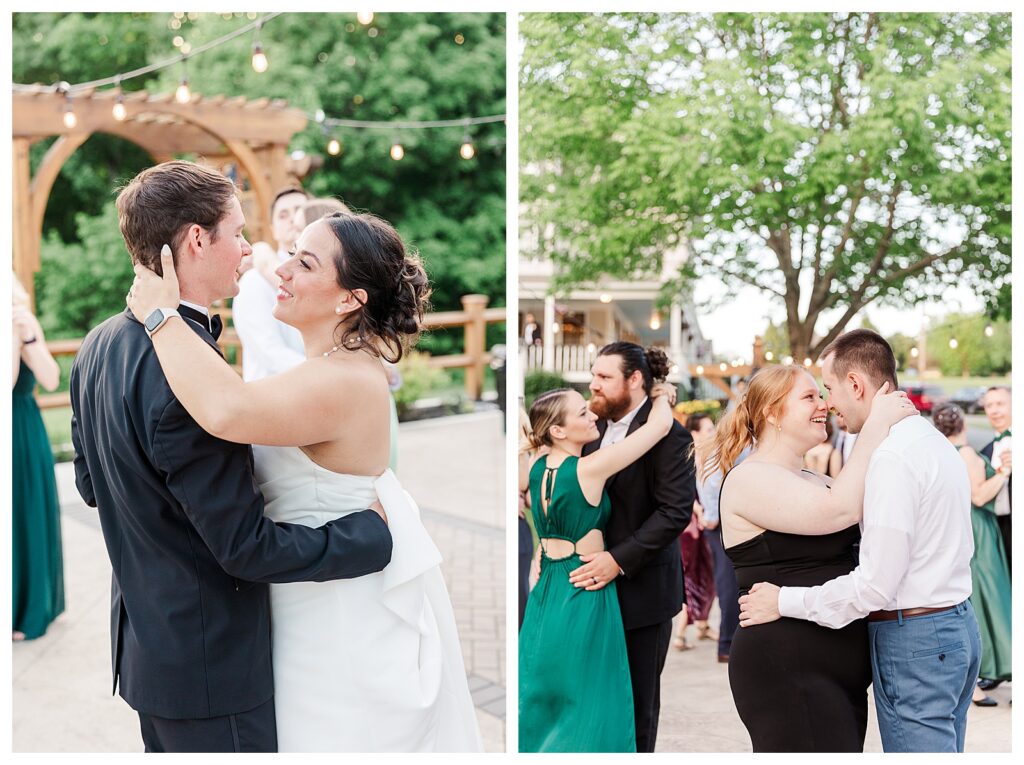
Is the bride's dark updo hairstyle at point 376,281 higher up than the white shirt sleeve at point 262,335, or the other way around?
the bride's dark updo hairstyle at point 376,281

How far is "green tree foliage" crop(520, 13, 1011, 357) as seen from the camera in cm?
525

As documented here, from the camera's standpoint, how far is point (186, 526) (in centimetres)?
172

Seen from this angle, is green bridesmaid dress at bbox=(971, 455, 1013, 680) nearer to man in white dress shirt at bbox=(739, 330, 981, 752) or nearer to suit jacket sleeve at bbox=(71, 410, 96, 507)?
man in white dress shirt at bbox=(739, 330, 981, 752)

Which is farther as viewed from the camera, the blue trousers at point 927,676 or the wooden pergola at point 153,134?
the wooden pergola at point 153,134

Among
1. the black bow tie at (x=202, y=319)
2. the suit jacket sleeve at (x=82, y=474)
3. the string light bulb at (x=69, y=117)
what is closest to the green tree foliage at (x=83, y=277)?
the string light bulb at (x=69, y=117)

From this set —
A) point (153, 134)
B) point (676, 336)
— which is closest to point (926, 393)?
point (676, 336)

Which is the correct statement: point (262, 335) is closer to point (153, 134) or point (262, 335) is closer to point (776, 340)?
point (776, 340)

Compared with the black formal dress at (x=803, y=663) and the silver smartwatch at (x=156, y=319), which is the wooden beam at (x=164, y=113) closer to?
the silver smartwatch at (x=156, y=319)

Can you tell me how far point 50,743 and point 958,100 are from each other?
5.61 metres

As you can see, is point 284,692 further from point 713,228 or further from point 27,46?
point 27,46

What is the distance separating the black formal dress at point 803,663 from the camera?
2.33m

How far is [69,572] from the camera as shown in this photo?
16.9 feet

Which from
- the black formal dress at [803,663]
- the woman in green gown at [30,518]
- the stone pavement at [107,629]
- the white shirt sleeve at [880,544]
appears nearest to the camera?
the white shirt sleeve at [880,544]

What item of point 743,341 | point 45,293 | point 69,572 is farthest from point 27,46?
point 743,341
